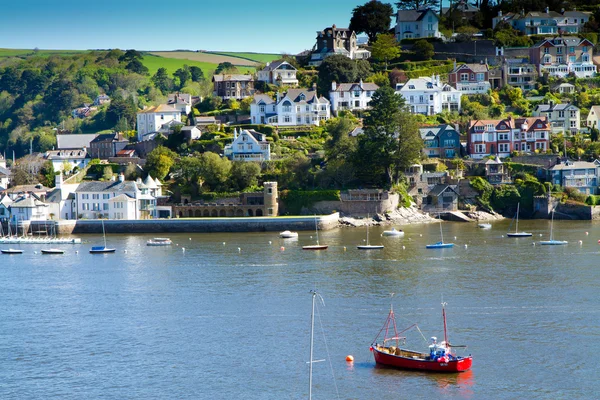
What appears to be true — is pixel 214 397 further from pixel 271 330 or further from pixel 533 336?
pixel 533 336

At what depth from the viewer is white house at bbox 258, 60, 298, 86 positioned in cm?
11794

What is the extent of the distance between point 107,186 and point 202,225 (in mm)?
11363

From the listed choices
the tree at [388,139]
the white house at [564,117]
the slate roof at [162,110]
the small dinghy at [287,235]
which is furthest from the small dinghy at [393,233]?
the slate roof at [162,110]

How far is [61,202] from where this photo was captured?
94.1m

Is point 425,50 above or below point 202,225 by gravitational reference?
above

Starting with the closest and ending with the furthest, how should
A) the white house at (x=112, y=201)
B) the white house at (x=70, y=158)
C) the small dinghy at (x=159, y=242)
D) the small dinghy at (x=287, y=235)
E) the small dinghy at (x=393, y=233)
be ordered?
the small dinghy at (x=159, y=242), the small dinghy at (x=393, y=233), the small dinghy at (x=287, y=235), the white house at (x=112, y=201), the white house at (x=70, y=158)

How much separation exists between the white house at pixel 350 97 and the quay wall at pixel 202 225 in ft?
80.6

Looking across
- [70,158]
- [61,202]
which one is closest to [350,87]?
[70,158]

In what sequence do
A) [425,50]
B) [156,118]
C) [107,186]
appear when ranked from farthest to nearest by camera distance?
1. [425,50]
2. [156,118]
3. [107,186]

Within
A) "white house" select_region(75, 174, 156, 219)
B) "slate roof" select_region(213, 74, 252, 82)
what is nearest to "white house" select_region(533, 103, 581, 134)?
"slate roof" select_region(213, 74, 252, 82)

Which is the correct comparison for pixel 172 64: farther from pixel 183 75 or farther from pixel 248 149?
pixel 248 149

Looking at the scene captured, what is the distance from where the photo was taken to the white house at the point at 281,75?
118 m

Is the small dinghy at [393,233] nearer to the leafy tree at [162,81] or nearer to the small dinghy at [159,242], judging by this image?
the small dinghy at [159,242]

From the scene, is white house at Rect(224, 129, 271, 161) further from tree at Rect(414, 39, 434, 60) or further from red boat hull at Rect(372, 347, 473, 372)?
red boat hull at Rect(372, 347, 473, 372)
